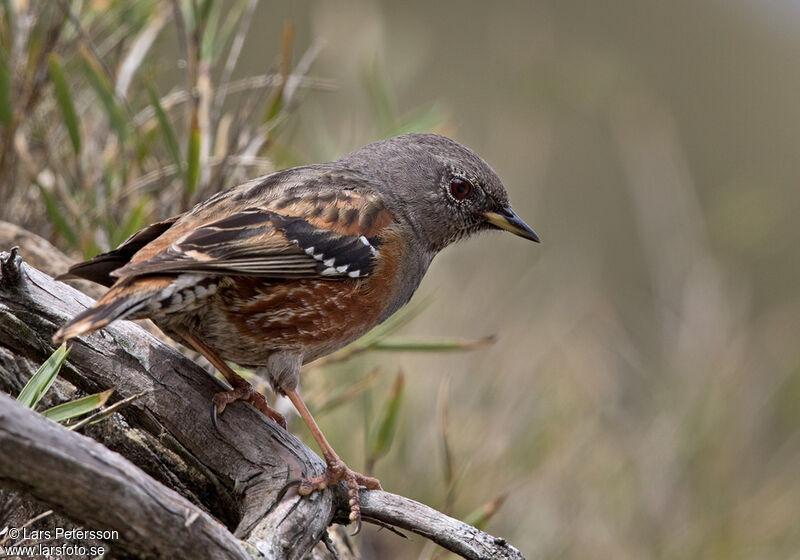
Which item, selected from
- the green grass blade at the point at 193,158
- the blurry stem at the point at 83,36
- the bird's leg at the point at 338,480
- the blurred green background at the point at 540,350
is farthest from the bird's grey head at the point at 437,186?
the bird's leg at the point at 338,480

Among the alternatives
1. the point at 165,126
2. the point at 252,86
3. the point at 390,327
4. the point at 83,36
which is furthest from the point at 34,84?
the point at 390,327

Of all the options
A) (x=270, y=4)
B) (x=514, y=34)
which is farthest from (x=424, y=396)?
(x=270, y=4)

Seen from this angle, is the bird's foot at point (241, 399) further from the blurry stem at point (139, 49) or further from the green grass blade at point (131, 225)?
the blurry stem at point (139, 49)

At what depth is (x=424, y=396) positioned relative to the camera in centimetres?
639

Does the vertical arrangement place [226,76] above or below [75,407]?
above

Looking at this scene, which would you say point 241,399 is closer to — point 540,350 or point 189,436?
point 189,436

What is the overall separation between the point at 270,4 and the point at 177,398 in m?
17.6

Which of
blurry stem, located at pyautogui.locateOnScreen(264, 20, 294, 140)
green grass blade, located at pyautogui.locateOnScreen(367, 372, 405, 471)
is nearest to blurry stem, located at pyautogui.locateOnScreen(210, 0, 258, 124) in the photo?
blurry stem, located at pyautogui.locateOnScreen(264, 20, 294, 140)

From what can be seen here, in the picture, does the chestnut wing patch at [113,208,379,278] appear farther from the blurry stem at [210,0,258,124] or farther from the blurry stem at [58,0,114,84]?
the blurry stem at [210,0,258,124]

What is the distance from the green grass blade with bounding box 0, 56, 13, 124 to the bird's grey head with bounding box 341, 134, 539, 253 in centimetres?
157

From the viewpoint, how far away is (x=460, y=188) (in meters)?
4.70

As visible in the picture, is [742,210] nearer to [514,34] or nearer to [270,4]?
[514,34]

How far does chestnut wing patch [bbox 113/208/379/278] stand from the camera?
3340 mm

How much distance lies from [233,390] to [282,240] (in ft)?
2.03
